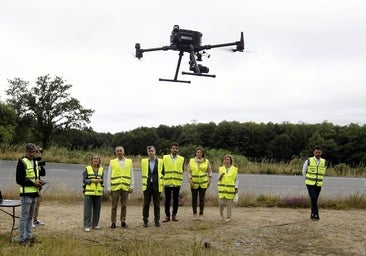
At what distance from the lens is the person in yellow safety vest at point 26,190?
902cm

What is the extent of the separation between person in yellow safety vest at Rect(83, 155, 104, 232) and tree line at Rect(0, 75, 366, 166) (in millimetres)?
23876

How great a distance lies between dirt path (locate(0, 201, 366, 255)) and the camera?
991 centimetres

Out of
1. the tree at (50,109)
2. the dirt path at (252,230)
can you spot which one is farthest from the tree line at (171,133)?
the dirt path at (252,230)

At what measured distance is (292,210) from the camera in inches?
588

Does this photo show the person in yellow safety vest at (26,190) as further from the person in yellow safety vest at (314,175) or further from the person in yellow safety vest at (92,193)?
the person in yellow safety vest at (314,175)

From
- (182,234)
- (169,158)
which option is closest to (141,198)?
(169,158)

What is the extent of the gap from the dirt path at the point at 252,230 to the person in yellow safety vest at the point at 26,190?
1057mm

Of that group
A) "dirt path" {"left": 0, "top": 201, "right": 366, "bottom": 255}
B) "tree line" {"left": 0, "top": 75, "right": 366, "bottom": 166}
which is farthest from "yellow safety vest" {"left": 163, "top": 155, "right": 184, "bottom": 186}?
"tree line" {"left": 0, "top": 75, "right": 366, "bottom": 166}

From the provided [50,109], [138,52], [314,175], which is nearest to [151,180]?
[138,52]

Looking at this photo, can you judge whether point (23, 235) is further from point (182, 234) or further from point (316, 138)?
point (316, 138)

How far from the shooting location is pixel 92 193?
10.7 meters

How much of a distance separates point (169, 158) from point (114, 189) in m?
1.62

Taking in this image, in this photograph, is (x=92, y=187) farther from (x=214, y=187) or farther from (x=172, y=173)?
(x=214, y=187)

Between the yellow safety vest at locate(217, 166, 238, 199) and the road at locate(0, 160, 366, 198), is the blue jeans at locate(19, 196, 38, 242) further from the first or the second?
the road at locate(0, 160, 366, 198)
